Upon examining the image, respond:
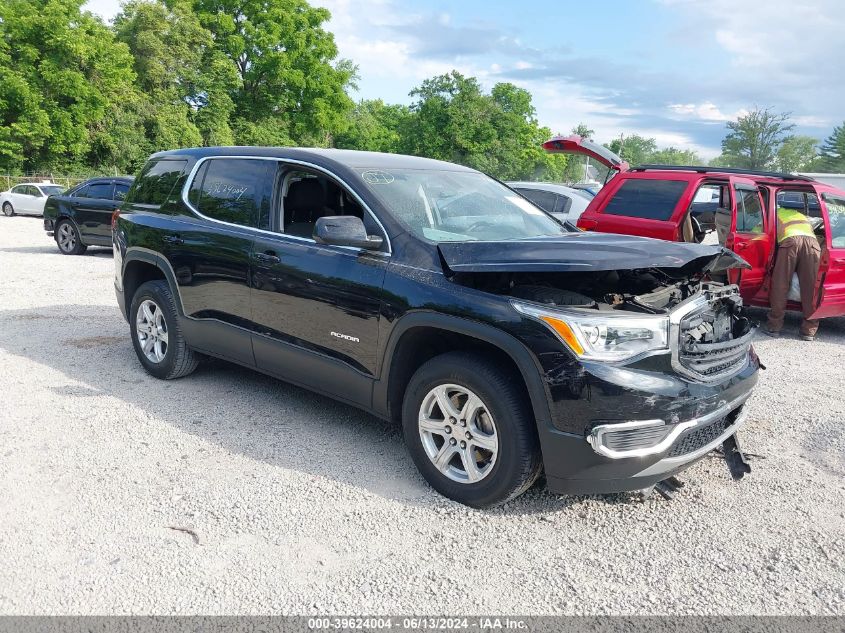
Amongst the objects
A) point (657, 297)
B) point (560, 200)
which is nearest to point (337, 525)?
point (657, 297)

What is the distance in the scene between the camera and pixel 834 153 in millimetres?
73812

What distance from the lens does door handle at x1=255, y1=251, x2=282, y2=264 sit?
438 cm

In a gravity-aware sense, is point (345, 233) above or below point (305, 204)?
below

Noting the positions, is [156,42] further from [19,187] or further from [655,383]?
[655,383]

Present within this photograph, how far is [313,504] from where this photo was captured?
3535 mm

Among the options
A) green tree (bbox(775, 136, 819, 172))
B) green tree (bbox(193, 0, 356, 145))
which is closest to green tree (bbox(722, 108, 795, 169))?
green tree (bbox(775, 136, 819, 172))

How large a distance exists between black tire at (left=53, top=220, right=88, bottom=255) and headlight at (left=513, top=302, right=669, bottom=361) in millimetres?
13519

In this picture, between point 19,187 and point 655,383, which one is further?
point 19,187

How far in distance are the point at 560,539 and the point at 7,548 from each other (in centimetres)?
256

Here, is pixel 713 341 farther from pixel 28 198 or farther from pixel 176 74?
pixel 176 74

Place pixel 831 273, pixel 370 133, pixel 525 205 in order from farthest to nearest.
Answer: pixel 370 133
pixel 831 273
pixel 525 205

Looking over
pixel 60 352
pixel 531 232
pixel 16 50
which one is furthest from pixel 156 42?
pixel 531 232

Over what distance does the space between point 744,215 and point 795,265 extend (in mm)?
798

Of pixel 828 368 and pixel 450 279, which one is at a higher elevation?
pixel 450 279
